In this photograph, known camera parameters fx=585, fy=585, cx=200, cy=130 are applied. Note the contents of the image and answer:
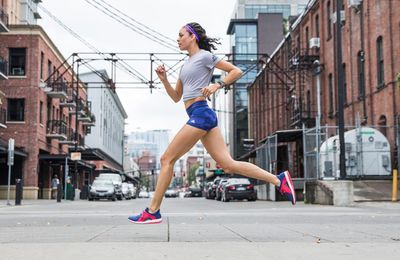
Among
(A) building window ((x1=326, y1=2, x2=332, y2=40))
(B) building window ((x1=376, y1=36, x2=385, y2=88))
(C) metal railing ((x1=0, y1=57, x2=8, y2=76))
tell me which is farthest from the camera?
(C) metal railing ((x1=0, y1=57, x2=8, y2=76))

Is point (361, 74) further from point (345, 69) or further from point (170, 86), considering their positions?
point (170, 86)

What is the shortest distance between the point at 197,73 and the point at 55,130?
128ft

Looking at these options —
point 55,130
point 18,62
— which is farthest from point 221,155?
point 55,130

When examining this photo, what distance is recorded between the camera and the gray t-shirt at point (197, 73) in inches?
262

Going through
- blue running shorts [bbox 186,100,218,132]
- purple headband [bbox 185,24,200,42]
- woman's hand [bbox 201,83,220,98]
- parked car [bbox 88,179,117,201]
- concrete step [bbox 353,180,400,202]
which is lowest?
parked car [bbox 88,179,117,201]

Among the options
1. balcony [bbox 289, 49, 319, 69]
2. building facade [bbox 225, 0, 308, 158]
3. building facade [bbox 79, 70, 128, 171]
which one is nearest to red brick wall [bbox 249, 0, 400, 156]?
balcony [bbox 289, 49, 319, 69]

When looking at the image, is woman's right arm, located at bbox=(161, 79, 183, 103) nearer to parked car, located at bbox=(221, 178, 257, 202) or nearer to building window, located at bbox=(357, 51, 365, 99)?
building window, located at bbox=(357, 51, 365, 99)

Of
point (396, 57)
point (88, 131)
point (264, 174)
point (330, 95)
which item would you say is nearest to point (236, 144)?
point (88, 131)

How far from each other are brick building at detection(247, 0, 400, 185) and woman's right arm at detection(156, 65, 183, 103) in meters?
14.3

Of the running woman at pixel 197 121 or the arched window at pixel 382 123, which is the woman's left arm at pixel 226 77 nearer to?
the running woman at pixel 197 121

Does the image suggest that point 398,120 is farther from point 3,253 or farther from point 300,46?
point 3,253

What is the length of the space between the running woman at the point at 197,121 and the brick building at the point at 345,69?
1441cm

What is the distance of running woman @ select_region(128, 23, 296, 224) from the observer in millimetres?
6496

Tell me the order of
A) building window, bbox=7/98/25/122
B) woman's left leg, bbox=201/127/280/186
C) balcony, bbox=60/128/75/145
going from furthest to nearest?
1. balcony, bbox=60/128/75/145
2. building window, bbox=7/98/25/122
3. woman's left leg, bbox=201/127/280/186
